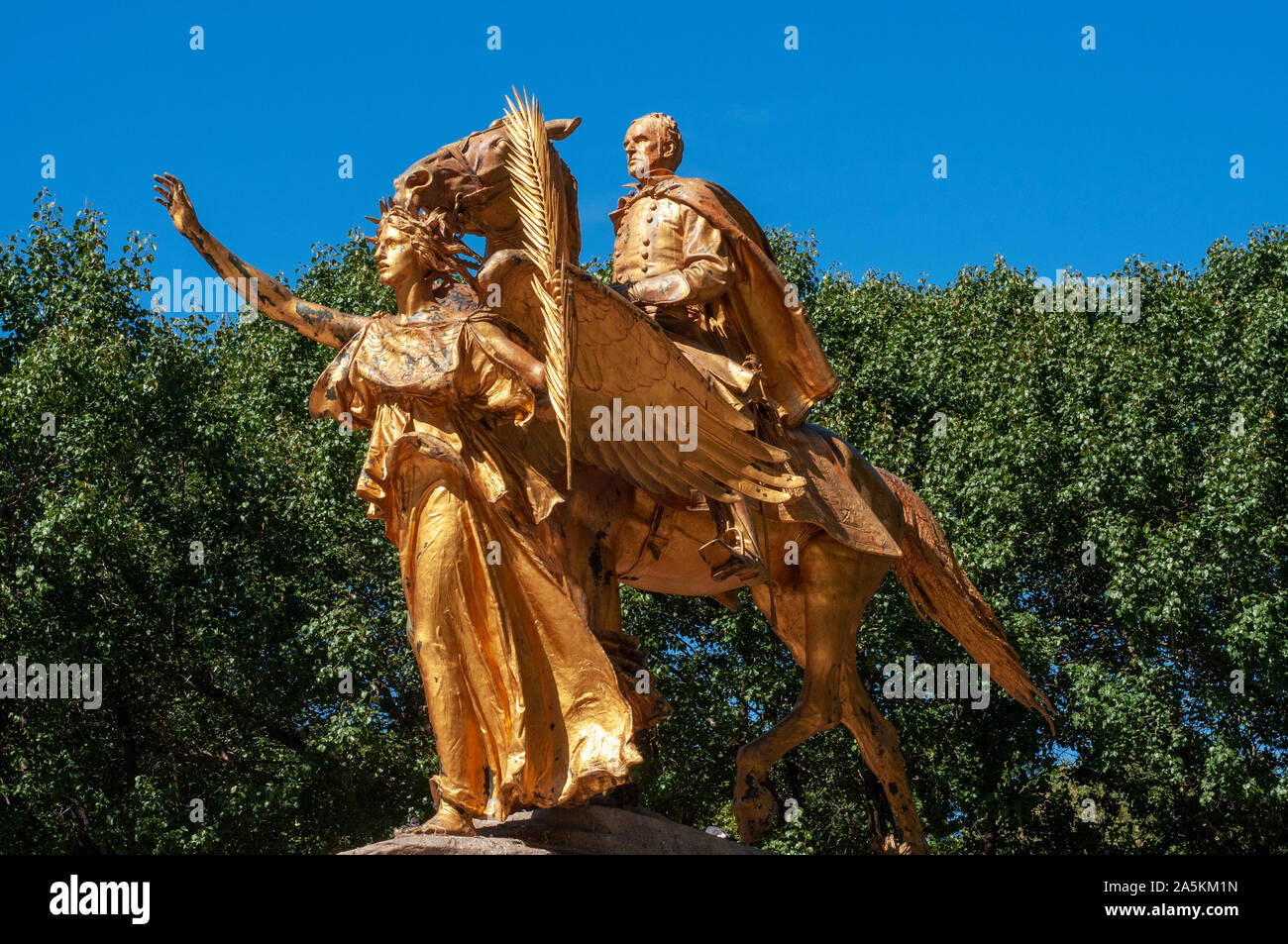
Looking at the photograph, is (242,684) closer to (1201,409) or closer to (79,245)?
(79,245)

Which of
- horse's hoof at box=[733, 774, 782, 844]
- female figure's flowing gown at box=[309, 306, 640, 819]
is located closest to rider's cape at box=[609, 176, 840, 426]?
female figure's flowing gown at box=[309, 306, 640, 819]

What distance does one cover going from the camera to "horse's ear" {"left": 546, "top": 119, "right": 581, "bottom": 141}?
9.41 meters

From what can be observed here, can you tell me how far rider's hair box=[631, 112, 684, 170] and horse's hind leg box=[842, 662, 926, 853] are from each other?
3037mm

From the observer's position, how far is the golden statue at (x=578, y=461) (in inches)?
340

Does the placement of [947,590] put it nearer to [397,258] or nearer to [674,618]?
[397,258]

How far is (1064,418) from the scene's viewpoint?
2336cm

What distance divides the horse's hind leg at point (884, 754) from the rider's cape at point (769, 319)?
1.59 meters

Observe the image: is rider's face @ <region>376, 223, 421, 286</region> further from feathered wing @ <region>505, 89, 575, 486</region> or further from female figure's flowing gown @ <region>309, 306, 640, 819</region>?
feathered wing @ <region>505, 89, 575, 486</region>

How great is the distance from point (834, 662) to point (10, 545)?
12032 mm

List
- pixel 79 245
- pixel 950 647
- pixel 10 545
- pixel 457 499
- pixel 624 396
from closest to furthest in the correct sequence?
pixel 457 499 < pixel 624 396 < pixel 10 545 < pixel 950 647 < pixel 79 245

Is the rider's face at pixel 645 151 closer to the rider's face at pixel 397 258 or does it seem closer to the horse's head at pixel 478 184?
the horse's head at pixel 478 184

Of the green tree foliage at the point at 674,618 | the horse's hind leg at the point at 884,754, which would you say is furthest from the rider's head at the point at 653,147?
the green tree foliage at the point at 674,618

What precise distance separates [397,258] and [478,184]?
1.92ft
